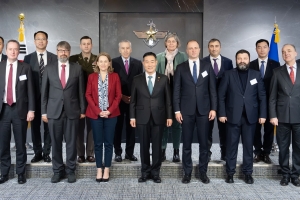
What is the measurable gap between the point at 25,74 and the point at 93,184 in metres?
1.35

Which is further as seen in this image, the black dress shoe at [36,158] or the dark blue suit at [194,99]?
the black dress shoe at [36,158]

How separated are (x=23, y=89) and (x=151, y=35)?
3.95 metres

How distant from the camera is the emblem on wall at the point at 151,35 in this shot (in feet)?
23.0

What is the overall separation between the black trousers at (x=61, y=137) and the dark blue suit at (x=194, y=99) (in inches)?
43.6

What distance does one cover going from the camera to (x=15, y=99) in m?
3.49

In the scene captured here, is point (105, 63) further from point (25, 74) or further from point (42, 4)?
point (42, 4)

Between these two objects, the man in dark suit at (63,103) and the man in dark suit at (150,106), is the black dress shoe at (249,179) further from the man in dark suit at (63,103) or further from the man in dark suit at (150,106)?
the man in dark suit at (63,103)

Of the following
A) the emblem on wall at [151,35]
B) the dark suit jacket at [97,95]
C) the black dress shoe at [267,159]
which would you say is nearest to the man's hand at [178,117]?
the dark suit jacket at [97,95]

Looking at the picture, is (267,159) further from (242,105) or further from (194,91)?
(194,91)

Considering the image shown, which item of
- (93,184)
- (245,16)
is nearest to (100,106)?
(93,184)

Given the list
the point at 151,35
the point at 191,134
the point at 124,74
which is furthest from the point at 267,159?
the point at 151,35

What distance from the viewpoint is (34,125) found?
149 inches

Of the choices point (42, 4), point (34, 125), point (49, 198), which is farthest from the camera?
point (42, 4)

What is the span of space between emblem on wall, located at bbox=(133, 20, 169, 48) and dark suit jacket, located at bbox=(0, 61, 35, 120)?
12.5 feet
